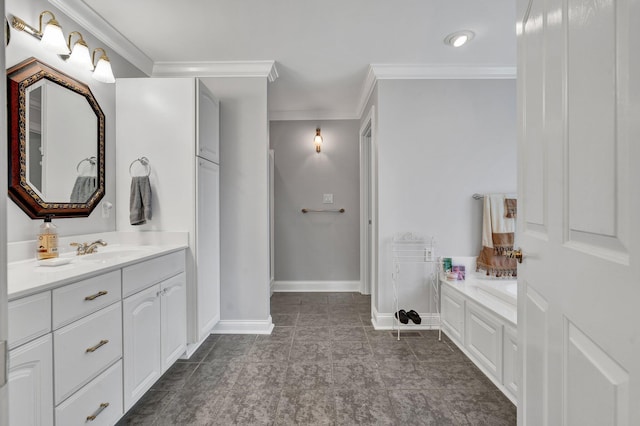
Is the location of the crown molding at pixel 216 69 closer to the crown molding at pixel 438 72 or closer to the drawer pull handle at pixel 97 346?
the crown molding at pixel 438 72

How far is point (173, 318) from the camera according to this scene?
191 cm

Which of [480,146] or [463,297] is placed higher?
[480,146]

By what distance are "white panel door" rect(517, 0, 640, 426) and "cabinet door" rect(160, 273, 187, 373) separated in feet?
6.14

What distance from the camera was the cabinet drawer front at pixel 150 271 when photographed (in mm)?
1487

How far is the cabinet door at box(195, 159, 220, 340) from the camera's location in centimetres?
220

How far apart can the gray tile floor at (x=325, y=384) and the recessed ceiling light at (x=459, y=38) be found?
7.99ft

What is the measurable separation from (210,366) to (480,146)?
2960 mm

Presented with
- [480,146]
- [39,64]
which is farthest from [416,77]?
[39,64]

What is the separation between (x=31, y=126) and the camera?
5.22 ft

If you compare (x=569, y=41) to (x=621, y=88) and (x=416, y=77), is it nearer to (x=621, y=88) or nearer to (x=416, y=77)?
(x=621, y=88)

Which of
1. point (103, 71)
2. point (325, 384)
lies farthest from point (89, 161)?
point (325, 384)

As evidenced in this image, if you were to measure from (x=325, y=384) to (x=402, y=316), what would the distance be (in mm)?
1029

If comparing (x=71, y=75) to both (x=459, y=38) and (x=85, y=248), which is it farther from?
(x=459, y=38)

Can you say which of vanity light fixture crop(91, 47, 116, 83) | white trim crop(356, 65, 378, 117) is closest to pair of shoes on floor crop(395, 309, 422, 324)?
white trim crop(356, 65, 378, 117)
